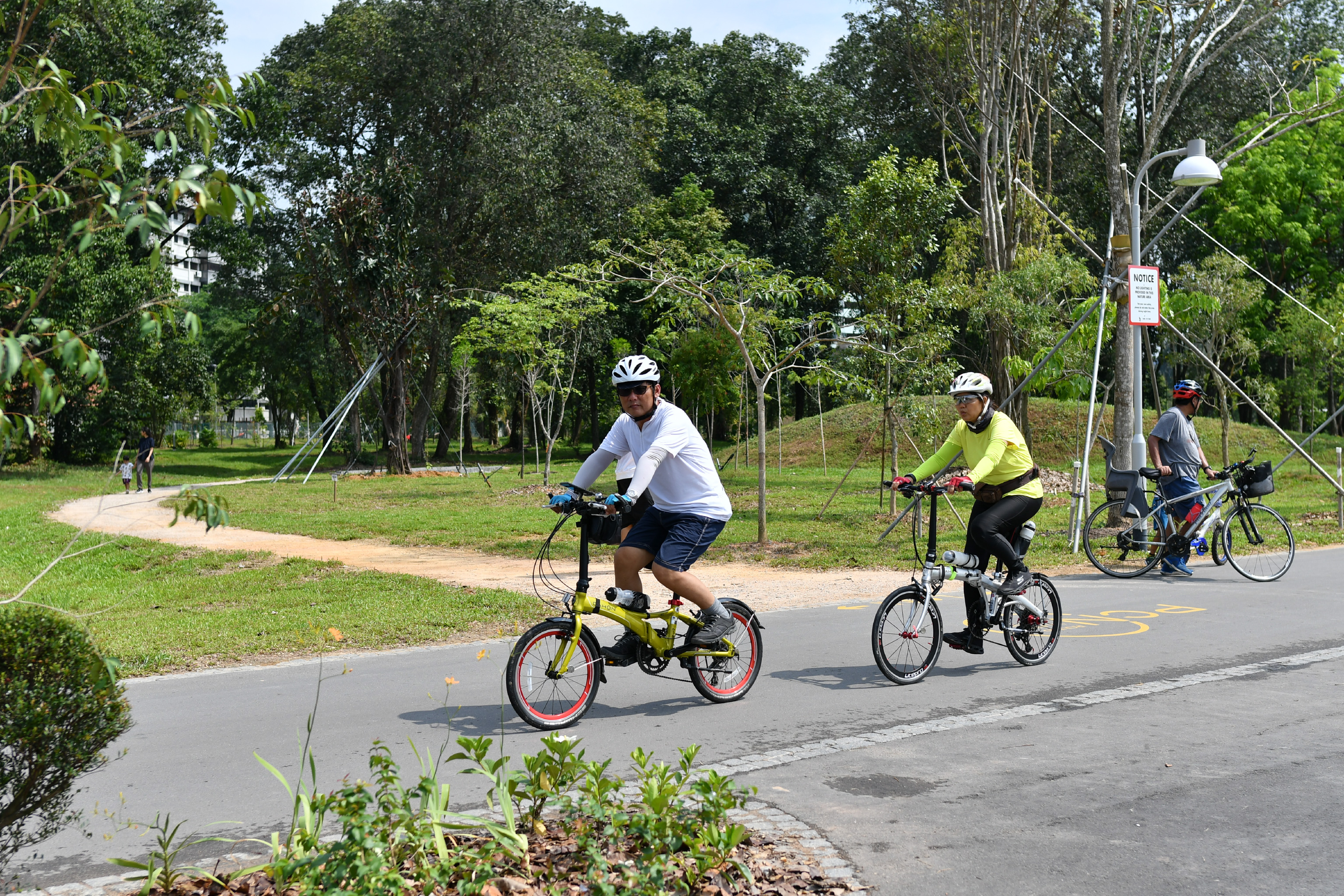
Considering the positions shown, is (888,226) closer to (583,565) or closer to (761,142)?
(583,565)

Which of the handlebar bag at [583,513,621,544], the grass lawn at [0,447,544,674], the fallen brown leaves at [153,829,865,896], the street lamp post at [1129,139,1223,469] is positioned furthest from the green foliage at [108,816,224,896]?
the street lamp post at [1129,139,1223,469]

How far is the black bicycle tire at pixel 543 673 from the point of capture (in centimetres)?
609

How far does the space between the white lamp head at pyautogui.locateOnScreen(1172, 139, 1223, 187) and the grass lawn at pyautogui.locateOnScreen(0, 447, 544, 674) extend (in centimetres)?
961

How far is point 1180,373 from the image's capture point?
35.8 metres

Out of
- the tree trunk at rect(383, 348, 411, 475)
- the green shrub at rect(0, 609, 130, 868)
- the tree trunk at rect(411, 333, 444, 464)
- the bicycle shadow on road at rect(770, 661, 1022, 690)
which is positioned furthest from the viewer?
the tree trunk at rect(411, 333, 444, 464)

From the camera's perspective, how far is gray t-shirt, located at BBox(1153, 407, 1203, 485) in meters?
12.9

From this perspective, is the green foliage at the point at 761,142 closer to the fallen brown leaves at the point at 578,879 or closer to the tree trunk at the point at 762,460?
the tree trunk at the point at 762,460

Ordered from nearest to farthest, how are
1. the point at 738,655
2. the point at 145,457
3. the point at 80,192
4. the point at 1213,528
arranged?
the point at 80,192 → the point at 738,655 → the point at 1213,528 → the point at 145,457

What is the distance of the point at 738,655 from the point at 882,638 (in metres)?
1.04

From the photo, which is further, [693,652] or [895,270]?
[895,270]

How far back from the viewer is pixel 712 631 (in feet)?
21.9

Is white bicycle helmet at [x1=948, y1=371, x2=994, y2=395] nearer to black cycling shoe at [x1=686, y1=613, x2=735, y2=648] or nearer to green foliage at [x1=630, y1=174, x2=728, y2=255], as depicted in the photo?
black cycling shoe at [x1=686, y1=613, x2=735, y2=648]

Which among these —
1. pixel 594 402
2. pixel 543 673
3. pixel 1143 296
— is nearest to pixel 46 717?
pixel 543 673

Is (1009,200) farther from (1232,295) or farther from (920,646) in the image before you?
(920,646)
